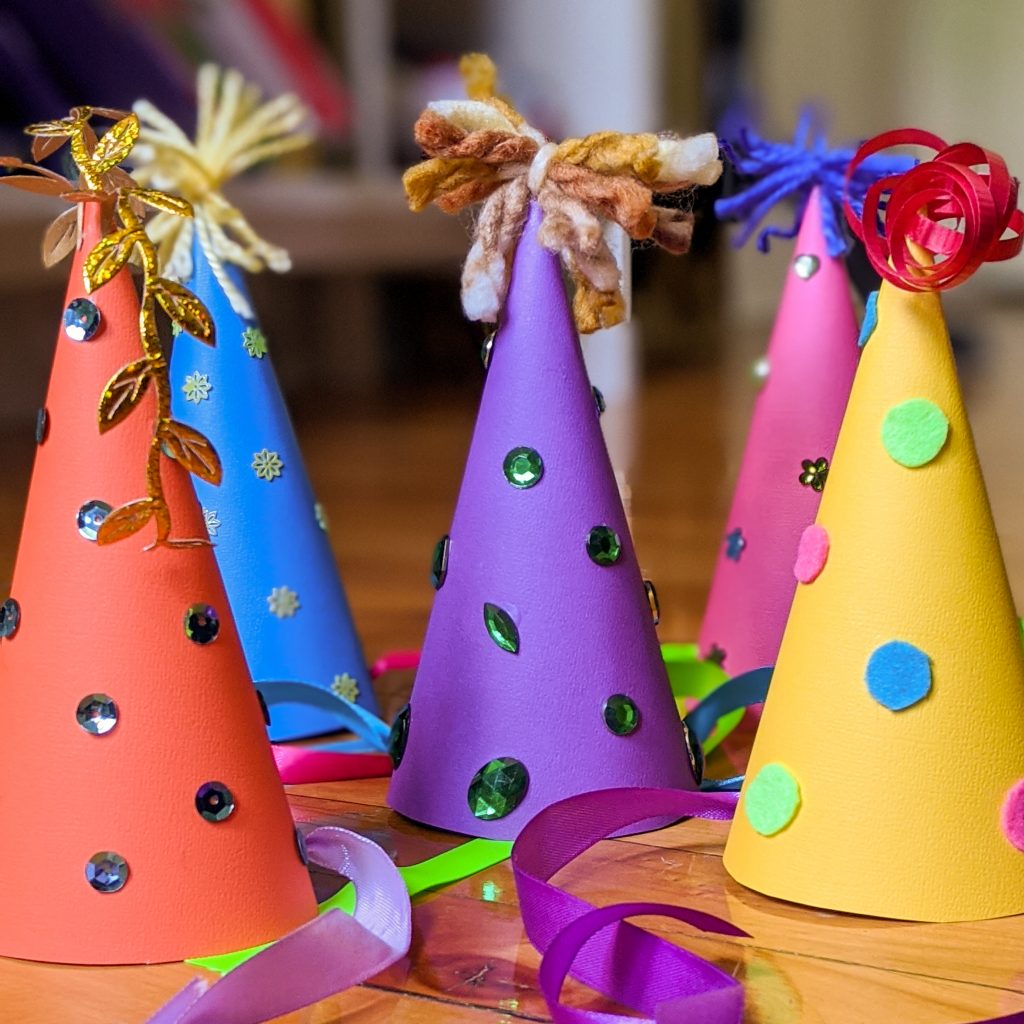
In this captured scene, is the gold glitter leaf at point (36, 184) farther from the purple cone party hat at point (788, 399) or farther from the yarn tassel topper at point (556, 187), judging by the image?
the purple cone party hat at point (788, 399)

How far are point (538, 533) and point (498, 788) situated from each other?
0.13 m

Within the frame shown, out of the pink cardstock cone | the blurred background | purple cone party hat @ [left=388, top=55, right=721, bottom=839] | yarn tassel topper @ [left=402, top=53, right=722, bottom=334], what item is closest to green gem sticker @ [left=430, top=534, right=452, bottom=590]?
purple cone party hat @ [left=388, top=55, right=721, bottom=839]

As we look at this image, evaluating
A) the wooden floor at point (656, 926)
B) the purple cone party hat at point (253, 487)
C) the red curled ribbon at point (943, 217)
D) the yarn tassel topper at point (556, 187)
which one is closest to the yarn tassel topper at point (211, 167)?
the purple cone party hat at point (253, 487)

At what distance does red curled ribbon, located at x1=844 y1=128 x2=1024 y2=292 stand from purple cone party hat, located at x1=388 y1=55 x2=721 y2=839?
0.35 ft

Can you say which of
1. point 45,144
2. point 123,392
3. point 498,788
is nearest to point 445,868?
point 498,788

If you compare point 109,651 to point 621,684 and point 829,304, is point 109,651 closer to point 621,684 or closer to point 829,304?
point 621,684

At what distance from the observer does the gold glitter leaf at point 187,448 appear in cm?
60

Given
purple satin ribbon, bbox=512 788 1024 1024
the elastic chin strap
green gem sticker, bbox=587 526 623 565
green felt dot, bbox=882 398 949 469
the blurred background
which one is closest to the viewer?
purple satin ribbon, bbox=512 788 1024 1024

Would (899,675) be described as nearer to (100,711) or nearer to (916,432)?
(916,432)

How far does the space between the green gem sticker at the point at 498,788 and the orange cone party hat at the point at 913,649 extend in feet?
0.40

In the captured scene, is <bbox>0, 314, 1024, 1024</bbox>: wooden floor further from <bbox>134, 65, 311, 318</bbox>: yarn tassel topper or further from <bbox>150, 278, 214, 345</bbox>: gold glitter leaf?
<bbox>134, 65, 311, 318</bbox>: yarn tassel topper

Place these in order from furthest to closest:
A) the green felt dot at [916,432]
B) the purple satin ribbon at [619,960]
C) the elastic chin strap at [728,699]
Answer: the elastic chin strap at [728,699] < the green felt dot at [916,432] < the purple satin ribbon at [619,960]

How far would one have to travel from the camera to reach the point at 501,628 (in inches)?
28.6

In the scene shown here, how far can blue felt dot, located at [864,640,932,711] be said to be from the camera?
2.03ft
